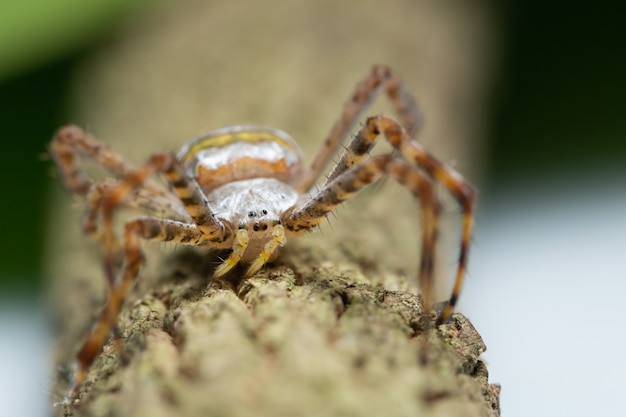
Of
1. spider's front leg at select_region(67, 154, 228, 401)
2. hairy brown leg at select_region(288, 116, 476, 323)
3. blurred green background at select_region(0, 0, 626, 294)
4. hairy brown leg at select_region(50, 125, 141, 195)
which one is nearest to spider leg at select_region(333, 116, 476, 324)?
hairy brown leg at select_region(288, 116, 476, 323)

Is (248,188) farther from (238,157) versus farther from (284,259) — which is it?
(284,259)

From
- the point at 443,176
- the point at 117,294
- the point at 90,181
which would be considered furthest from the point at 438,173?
the point at 90,181

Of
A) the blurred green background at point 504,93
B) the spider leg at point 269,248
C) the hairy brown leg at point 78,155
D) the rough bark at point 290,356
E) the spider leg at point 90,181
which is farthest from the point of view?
the blurred green background at point 504,93

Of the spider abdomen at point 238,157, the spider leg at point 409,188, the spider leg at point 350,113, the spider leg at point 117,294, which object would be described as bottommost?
the spider leg at point 117,294

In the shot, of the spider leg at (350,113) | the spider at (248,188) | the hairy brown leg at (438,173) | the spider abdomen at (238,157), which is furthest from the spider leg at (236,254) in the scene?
the spider leg at (350,113)

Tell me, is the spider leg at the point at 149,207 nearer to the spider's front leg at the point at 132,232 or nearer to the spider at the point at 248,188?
the spider at the point at 248,188

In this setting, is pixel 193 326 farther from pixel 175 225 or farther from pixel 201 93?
pixel 201 93

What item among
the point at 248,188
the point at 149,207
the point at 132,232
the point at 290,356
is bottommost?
the point at 290,356

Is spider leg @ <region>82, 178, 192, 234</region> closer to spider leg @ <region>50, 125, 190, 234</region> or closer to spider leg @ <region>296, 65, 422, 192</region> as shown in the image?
spider leg @ <region>50, 125, 190, 234</region>
